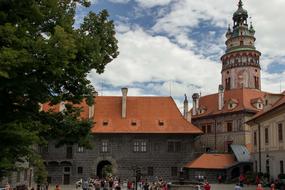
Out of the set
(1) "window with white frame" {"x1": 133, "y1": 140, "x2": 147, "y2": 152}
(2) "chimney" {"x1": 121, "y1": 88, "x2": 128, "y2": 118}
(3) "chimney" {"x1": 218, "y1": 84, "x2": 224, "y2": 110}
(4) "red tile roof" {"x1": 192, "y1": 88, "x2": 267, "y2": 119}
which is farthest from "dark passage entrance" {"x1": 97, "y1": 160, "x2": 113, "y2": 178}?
(3) "chimney" {"x1": 218, "y1": 84, "x2": 224, "y2": 110}

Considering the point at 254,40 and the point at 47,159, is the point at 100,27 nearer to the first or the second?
the point at 47,159

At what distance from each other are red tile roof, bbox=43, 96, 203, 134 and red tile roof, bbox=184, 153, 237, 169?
2880 mm

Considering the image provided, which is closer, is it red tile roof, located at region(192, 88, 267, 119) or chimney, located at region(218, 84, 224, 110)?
red tile roof, located at region(192, 88, 267, 119)

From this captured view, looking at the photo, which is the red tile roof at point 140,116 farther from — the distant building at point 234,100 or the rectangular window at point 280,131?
the rectangular window at point 280,131

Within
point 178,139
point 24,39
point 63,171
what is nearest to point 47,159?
point 63,171

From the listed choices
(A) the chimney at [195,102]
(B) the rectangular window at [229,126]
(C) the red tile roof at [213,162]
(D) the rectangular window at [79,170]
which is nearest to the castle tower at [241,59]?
(A) the chimney at [195,102]

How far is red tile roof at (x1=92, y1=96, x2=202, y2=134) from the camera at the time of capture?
4406 cm

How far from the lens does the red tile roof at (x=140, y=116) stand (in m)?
44.0

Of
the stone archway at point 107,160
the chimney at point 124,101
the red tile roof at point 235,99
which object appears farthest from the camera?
the red tile roof at point 235,99

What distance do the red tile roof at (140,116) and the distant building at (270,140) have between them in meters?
6.79

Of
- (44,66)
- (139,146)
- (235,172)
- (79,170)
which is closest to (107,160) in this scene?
(79,170)

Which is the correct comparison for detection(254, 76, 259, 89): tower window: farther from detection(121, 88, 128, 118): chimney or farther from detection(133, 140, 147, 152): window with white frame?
detection(133, 140, 147, 152): window with white frame

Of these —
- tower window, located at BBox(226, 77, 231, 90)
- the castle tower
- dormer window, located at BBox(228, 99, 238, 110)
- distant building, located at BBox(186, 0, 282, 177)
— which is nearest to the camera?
distant building, located at BBox(186, 0, 282, 177)

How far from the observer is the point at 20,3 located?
984cm
